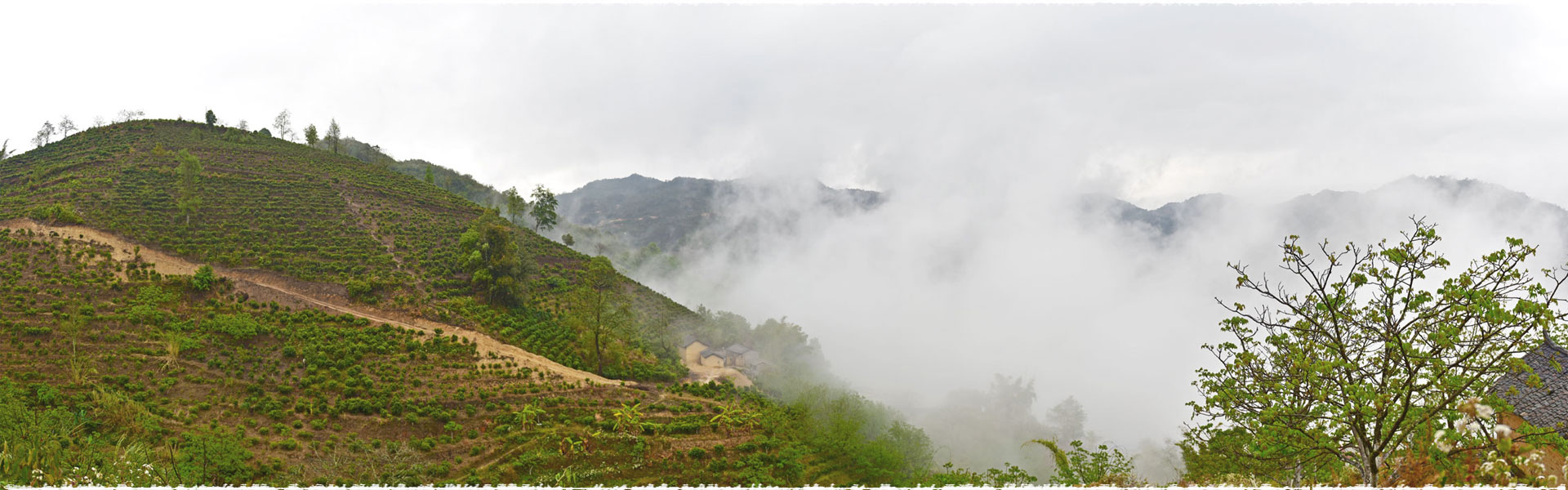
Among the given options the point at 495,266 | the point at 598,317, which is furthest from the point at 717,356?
the point at 495,266

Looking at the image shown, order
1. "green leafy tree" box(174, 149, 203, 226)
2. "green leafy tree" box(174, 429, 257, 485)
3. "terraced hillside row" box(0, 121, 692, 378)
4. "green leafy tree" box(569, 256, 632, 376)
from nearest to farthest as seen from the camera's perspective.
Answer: "green leafy tree" box(174, 429, 257, 485)
"green leafy tree" box(569, 256, 632, 376)
"terraced hillside row" box(0, 121, 692, 378)
"green leafy tree" box(174, 149, 203, 226)

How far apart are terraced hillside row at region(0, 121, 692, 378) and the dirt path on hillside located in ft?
2.55

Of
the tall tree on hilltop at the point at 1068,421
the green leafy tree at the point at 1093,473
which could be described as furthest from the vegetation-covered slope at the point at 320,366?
the tall tree on hilltop at the point at 1068,421

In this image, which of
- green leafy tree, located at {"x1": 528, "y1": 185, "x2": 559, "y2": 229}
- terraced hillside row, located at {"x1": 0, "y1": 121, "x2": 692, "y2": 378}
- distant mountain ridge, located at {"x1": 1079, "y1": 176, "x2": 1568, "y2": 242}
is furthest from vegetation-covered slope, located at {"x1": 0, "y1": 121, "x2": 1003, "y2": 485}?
distant mountain ridge, located at {"x1": 1079, "y1": 176, "x2": 1568, "y2": 242}

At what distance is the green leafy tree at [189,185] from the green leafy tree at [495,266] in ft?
63.0

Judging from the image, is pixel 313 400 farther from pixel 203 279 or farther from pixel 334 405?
pixel 203 279

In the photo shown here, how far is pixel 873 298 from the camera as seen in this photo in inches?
5969

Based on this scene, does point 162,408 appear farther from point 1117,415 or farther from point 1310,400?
point 1117,415

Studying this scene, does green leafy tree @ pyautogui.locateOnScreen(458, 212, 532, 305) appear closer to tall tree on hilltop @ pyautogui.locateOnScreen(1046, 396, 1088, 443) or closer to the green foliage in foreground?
the green foliage in foreground

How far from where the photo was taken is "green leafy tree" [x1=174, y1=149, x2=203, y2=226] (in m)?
43.8

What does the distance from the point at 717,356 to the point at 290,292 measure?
1206 inches

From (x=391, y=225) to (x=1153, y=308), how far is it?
200m

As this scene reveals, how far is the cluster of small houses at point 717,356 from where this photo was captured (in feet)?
170

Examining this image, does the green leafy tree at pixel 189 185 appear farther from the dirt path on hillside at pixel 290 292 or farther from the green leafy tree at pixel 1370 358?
the green leafy tree at pixel 1370 358
